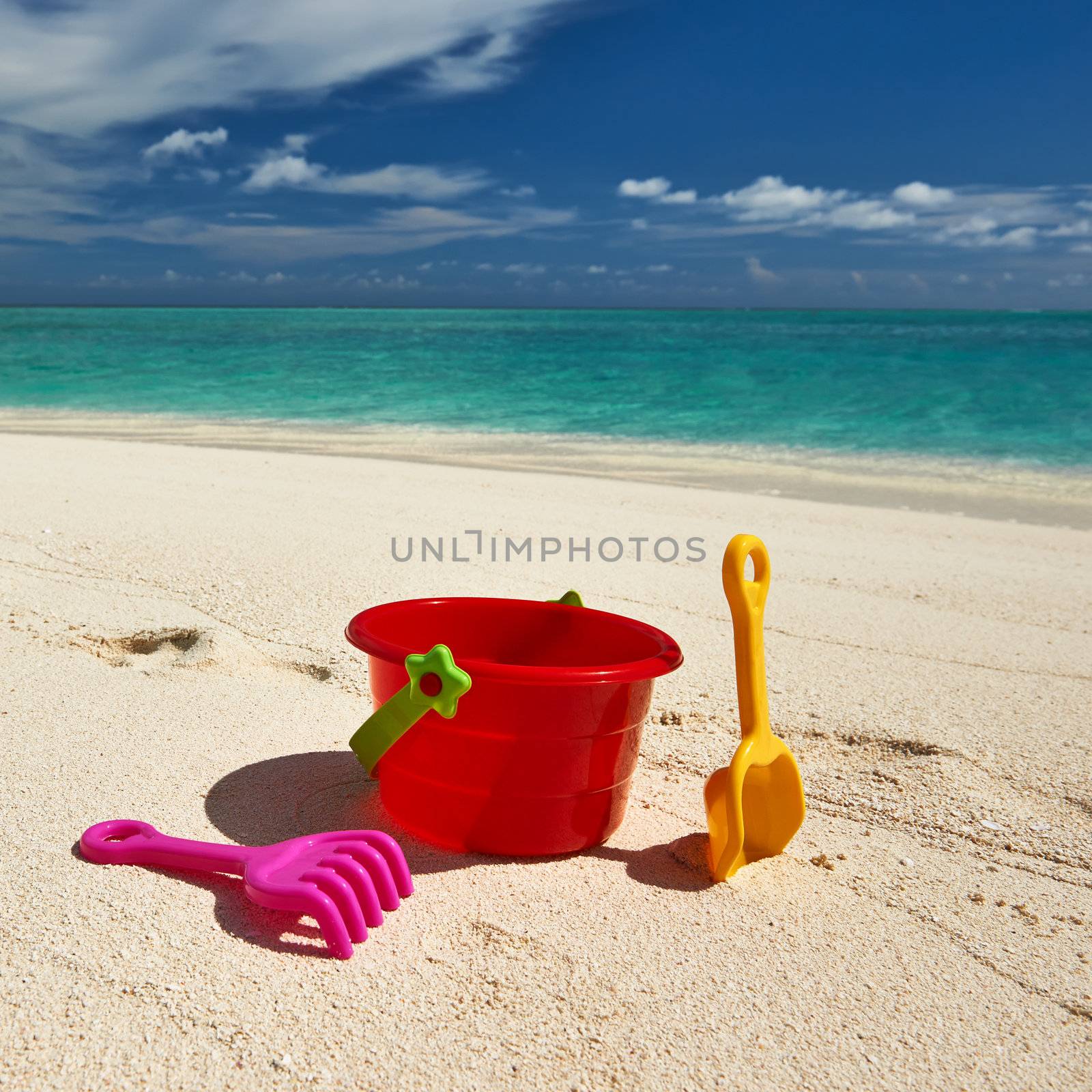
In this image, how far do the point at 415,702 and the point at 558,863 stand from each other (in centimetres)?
42

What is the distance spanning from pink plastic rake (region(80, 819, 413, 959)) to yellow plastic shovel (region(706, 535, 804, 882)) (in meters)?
0.56

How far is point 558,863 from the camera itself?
1.73 metres

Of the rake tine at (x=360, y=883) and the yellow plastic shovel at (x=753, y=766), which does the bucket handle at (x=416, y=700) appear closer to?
the rake tine at (x=360, y=883)

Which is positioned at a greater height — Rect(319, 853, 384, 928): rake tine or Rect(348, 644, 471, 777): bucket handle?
Rect(348, 644, 471, 777): bucket handle

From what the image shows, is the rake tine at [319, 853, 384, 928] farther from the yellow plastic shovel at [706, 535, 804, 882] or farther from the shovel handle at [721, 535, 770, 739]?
the shovel handle at [721, 535, 770, 739]

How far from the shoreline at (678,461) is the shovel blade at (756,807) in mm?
4762

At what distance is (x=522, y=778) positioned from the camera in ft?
5.42

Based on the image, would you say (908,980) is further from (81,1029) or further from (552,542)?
(552,542)

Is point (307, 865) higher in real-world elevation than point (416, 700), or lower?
lower

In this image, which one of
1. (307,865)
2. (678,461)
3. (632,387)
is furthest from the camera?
(632,387)

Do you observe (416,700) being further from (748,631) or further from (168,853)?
(748,631)

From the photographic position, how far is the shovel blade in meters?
1.71

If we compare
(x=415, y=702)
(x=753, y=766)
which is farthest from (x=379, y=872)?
(x=753, y=766)

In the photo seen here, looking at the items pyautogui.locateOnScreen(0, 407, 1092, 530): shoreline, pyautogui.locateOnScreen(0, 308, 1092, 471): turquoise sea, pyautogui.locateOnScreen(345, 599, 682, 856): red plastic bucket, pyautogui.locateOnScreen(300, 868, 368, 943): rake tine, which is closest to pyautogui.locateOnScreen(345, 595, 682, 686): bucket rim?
pyautogui.locateOnScreen(345, 599, 682, 856): red plastic bucket
